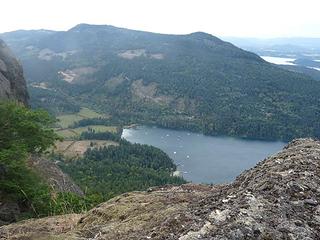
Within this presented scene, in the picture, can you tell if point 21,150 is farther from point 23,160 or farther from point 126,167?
point 126,167

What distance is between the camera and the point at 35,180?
23375 millimetres

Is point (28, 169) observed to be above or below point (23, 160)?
below

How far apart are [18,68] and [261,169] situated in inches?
2153

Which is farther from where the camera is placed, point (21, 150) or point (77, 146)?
point (77, 146)

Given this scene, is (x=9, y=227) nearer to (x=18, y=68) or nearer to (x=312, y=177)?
(x=312, y=177)

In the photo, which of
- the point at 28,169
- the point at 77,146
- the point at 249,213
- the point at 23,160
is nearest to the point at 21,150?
the point at 23,160

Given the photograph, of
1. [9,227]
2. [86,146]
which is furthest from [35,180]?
[86,146]

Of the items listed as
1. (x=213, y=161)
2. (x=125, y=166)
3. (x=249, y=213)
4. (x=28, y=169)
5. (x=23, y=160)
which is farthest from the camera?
(x=213, y=161)

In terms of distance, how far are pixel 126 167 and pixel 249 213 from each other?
139m

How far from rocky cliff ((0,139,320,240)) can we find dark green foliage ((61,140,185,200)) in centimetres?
9366

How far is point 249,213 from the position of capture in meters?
4.88

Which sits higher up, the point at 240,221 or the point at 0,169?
the point at 240,221

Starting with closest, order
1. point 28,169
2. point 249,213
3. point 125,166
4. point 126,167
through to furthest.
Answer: point 249,213, point 28,169, point 126,167, point 125,166

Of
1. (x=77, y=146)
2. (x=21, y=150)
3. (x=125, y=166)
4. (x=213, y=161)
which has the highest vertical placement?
(x=21, y=150)
